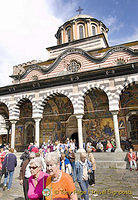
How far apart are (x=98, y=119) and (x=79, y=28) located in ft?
41.7

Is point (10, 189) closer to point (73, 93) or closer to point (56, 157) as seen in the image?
point (56, 157)

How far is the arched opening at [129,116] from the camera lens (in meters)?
12.2

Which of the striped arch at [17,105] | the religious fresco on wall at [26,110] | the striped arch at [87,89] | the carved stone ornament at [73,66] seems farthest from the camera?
the religious fresco on wall at [26,110]

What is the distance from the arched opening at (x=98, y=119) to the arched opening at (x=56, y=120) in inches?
69.0

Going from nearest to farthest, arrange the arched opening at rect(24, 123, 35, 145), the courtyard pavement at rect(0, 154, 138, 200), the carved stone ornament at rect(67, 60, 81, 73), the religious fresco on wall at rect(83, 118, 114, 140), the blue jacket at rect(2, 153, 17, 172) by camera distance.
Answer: the courtyard pavement at rect(0, 154, 138, 200) < the blue jacket at rect(2, 153, 17, 172) < the religious fresco on wall at rect(83, 118, 114, 140) < the carved stone ornament at rect(67, 60, 81, 73) < the arched opening at rect(24, 123, 35, 145)

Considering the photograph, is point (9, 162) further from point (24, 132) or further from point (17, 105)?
point (24, 132)

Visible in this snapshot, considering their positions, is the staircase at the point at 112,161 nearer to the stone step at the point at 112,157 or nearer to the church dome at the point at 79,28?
the stone step at the point at 112,157

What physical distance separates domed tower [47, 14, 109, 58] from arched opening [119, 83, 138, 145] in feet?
26.6

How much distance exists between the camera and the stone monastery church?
10.4 meters

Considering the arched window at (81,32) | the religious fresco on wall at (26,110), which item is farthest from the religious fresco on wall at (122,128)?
the arched window at (81,32)

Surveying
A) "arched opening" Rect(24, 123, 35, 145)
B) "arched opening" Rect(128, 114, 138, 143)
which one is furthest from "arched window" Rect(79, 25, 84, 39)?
"arched opening" Rect(24, 123, 35, 145)

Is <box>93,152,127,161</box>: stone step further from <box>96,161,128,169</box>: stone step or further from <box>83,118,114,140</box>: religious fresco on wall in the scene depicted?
<box>83,118,114,140</box>: religious fresco on wall

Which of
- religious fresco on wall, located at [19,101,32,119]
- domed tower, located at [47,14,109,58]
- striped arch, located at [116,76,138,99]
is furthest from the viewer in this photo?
domed tower, located at [47,14,109,58]

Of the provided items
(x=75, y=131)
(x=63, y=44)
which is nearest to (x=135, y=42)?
(x=63, y=44)
